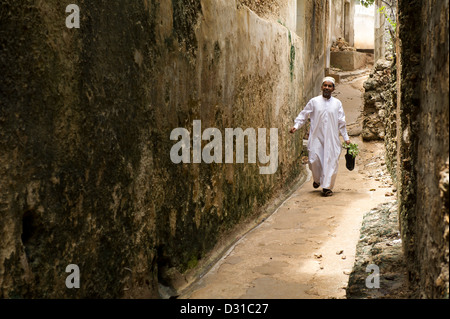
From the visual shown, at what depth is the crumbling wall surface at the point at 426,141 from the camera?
2082mm

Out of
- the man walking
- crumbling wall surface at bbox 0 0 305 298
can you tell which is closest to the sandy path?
crumbling wall surface at bbox 0 0 305 298

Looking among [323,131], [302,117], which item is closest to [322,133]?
[323,131]

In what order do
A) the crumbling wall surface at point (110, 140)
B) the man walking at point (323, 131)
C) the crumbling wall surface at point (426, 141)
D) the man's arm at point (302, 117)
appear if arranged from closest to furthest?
the crumbling wall surface at point (426, 141), the crumbling wall surface at point (110, 140), the man's arm at point (302, 117), the man walking at point (323, 131)

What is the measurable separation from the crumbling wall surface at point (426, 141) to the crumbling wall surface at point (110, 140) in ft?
4.97

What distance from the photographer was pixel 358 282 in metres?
3.68

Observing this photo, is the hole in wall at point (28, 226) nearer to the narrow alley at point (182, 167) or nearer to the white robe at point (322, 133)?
the narrow alley at point (182, 167)

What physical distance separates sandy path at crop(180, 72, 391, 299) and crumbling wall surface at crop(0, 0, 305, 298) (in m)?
0.30

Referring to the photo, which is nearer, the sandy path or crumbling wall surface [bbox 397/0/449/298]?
crumbling wall surface [bbox 397/0/449/298]

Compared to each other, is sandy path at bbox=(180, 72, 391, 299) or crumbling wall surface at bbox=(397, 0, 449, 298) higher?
crumbling wall surface at bbox=(397, 0, 449, 298)

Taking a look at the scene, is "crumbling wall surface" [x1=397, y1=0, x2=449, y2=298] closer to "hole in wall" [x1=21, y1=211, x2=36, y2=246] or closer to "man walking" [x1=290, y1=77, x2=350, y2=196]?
"hole in wall" [x1=21, y1=211, x2=36, y2=246]

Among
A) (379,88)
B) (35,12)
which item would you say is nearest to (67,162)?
(35,12)

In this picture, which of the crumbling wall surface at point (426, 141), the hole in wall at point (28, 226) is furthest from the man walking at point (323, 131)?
the hole in wall at point (28, 226)

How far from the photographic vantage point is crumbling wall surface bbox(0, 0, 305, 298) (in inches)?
87.2

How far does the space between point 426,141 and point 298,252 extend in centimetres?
228
